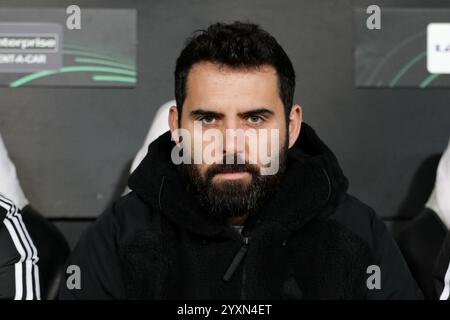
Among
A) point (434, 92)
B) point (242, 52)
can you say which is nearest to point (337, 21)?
point (434, 92)

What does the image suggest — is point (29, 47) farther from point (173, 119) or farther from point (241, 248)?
point (241, 248)

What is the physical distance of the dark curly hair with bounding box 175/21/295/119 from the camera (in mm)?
1458

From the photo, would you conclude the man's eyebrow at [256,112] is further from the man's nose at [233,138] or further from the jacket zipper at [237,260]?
the jacket zipper at [237,260]

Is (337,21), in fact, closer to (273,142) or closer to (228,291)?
(273,142)

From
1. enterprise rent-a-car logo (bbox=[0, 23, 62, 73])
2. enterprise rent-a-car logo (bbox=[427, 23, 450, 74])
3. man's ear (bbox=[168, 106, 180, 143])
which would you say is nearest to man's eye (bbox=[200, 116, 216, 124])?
man's ear (bbox=[168, 106, 180, 143])

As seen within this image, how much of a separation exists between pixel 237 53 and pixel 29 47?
105 centimetres

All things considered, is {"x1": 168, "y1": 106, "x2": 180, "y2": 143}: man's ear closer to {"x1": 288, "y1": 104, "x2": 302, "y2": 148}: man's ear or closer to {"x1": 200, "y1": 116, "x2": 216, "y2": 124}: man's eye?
{"x1": 200, "y1": 116, "x2": 216, "y2": 124}: man's eye

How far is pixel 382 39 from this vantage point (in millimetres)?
2396

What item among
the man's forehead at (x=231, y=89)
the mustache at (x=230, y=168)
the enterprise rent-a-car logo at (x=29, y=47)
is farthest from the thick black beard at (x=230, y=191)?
the enterprise rent-a-car logo at (x=29, y=47)

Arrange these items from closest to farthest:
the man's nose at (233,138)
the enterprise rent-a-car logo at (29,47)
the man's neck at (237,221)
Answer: the man's nose at (233,138)
the man's neck at (237,221)
the enterprise rent-a-car logo at (29,47)

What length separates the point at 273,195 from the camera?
150cm

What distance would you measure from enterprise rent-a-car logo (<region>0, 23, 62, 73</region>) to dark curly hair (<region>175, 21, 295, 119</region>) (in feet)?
3.04

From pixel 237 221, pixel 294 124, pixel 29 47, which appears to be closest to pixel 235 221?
pixel 237 221

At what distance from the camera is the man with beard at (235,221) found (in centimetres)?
144
